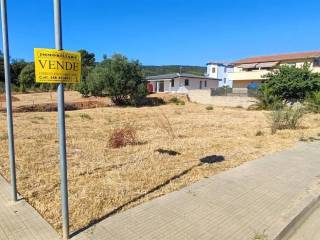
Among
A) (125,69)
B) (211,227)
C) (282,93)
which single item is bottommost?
(211,227)

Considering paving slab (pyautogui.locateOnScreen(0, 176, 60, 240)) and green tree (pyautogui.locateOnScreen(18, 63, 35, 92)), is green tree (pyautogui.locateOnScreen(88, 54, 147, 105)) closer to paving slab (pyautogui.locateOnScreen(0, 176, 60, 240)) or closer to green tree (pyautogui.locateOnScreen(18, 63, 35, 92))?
paving slab (pyautogui.locateOnScreen(0, 176, 60, 240))

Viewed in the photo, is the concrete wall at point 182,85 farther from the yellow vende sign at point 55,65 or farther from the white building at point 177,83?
the yellow vende sign at point 55,65

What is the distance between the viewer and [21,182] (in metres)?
4.50

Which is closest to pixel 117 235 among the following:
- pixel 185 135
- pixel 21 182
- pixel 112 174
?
pixel 112 174

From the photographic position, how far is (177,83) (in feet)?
123

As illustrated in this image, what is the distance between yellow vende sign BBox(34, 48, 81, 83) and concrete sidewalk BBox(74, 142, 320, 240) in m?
1.63

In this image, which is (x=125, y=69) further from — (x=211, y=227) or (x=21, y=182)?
(x=211, y=227)

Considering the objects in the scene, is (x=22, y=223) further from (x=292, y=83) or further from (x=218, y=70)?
(x=218, y=70)

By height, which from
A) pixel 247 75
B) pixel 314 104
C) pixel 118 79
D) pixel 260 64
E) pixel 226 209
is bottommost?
pixel 226 209

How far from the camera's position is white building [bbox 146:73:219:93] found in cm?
3731

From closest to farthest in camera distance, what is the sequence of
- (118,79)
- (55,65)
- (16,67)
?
(55,65)
(118,79)
(16,67)

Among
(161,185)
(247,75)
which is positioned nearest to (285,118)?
(161,185)

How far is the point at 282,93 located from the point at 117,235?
20782 mm

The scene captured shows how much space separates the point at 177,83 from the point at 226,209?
34.4 metres
